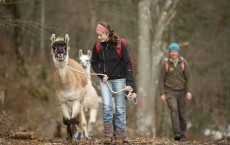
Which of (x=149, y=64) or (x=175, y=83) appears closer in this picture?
(x=175, y=83)

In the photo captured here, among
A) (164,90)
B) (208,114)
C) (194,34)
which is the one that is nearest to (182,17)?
(194,34)

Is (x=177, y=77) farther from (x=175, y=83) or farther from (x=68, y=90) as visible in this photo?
(x=68, y=90)

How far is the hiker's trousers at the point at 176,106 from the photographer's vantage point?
1306 centimetres

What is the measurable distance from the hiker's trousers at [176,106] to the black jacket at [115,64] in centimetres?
285

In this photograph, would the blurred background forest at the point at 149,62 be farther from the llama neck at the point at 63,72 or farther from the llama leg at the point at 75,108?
the llama neck at the point at 63,72

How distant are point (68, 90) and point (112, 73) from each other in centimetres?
164

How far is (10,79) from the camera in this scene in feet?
82.5

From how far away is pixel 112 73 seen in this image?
34.3 ft

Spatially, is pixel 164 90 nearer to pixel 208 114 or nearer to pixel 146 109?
pixel 146 109

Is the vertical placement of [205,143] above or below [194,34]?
below

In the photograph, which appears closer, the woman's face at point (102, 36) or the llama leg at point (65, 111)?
the woman's face at point (102, 36)

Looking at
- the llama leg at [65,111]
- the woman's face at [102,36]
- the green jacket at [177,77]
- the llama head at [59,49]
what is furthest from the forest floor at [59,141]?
the woman's face at [102,36]

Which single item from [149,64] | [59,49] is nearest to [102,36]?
[59,49]

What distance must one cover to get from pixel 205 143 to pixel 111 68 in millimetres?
2906
